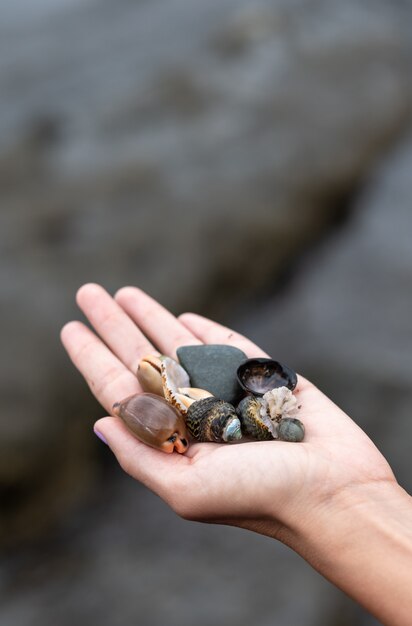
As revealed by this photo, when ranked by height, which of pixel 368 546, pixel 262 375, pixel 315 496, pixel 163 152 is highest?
pixel 163 152

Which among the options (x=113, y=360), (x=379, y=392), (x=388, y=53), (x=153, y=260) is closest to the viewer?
(x=113, y=360)

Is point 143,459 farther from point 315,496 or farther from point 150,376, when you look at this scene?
point 315,496

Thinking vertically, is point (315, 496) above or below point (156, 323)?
below

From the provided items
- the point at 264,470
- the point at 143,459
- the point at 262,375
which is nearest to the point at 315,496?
the point at 264,470

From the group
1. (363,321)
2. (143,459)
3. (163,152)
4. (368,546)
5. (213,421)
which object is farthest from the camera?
(163,152)

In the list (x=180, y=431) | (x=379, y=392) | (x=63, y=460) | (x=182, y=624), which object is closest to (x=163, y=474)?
(x=180, y=431)

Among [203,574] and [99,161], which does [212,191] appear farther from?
[203,574]

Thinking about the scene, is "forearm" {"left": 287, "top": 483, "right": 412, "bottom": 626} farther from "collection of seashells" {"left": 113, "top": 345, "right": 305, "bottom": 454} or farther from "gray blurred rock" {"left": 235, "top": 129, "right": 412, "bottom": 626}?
"gray blurred rock" {"left": 235, "top": 129, "right": 412, "bottom": 626}

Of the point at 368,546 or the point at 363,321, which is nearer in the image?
the point at 368,546
